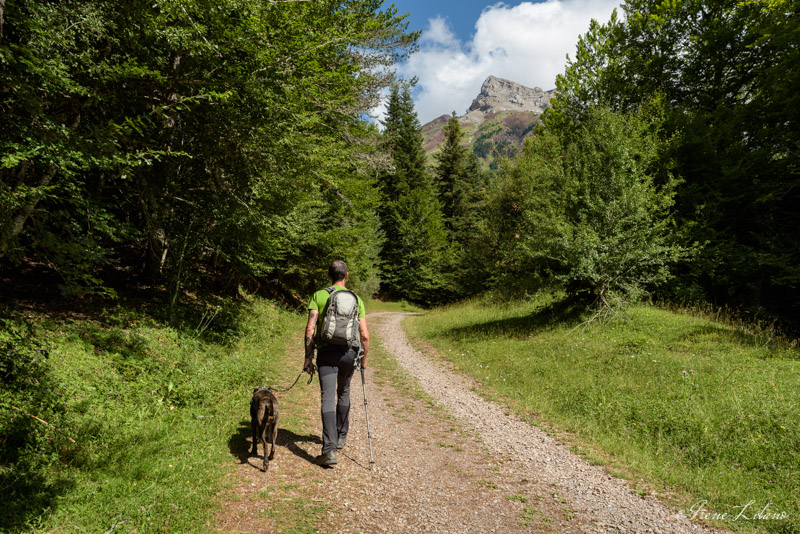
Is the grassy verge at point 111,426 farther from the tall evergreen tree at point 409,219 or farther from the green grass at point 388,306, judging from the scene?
the tall evergreen tree at point 409,219

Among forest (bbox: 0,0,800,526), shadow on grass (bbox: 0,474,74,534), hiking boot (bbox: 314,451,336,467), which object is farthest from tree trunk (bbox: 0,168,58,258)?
hiking boot (bbox: 314,451,336,467)

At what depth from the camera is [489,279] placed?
2841cm

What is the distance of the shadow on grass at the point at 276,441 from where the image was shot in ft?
15.8

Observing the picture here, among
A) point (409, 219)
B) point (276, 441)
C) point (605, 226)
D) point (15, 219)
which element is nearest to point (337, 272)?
point (276, 441)

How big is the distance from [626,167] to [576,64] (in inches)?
589

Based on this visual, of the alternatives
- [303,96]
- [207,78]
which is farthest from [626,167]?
[207,78]

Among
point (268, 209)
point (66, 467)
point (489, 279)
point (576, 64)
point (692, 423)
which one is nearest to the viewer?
point (66, 467)

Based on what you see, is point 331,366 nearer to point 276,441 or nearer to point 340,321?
point 340,321

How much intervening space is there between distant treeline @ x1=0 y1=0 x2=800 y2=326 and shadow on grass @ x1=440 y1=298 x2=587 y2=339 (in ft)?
2.82

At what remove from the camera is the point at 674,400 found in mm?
6785

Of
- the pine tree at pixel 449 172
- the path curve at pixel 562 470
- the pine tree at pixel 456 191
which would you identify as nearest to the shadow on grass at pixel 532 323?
the path curve at pixel 562 470

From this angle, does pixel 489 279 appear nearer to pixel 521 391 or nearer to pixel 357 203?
pixel 357 203

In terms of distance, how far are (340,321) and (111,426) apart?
2.96 m

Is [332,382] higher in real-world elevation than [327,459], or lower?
higher
